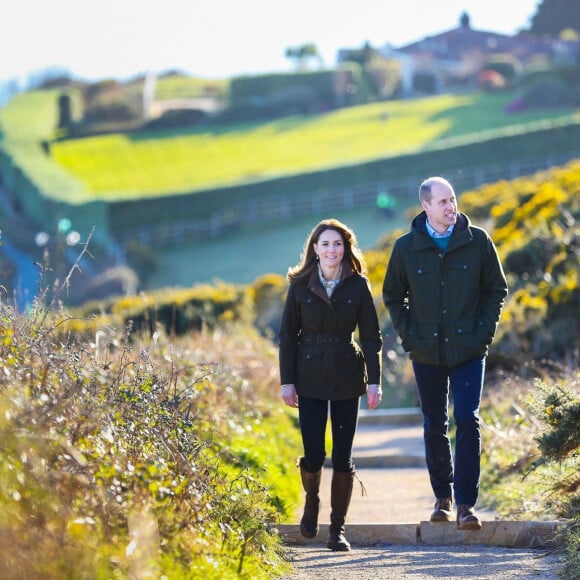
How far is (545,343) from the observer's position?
14570mm

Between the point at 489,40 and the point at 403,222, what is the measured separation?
5004 cm

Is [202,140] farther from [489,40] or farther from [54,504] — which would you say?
[54,504]

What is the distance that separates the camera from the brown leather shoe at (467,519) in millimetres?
7766

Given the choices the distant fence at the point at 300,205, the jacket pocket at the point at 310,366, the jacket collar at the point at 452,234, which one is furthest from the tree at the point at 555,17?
the jacket pocket at the point at 310,366

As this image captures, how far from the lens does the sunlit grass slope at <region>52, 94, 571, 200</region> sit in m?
65.5

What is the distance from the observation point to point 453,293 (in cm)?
788

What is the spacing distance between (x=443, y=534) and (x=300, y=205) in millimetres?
46984

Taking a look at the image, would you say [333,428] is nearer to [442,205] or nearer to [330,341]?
[330,341]

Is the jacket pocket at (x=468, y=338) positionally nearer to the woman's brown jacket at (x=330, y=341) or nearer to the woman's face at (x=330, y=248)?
the woman's brown jacket at (x=330, y=341)

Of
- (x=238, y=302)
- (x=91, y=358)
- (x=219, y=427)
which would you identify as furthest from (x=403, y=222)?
(x=91, y=358)

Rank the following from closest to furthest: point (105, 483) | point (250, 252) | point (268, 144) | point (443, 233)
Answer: point (105, 483) → point (443, 233) → point (250, 252) → point (268, 144)

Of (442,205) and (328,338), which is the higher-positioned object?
(442,205)

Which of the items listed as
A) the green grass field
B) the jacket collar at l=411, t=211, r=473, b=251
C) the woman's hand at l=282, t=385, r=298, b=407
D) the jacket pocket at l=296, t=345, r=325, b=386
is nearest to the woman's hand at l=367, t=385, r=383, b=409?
the jacket pocket at l=296, t=345, r=325, b=386

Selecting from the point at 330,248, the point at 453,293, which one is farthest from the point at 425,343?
the point at 330,248
